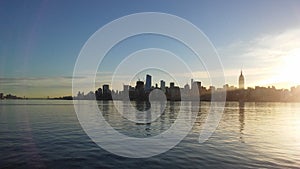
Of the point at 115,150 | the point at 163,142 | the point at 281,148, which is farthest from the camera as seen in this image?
the point at 163,142

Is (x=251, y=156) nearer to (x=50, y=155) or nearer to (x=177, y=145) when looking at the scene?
(x=177, y=145)

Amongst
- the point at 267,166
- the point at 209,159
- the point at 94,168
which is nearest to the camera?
the point at 94,168

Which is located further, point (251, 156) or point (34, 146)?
point (34, 146)

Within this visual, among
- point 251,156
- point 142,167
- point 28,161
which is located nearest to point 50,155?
point 28,161

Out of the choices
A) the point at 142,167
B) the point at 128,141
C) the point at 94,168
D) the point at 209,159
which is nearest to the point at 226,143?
the point at 209,159

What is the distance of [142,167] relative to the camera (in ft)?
92.6

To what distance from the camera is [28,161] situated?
29828 millimetres

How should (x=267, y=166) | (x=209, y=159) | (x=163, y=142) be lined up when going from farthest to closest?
(x=163, y=142), (x=209, y=159), (x=267, y=166)

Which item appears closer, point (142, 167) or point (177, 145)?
point (142, 167)

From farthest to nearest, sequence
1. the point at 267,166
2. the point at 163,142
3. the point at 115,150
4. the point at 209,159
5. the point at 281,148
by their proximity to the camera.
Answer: the point at 163,142
the point at 281,148
the point at 115,150
the point at 209,159
the point at 267,166

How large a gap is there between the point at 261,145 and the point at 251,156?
9.60m

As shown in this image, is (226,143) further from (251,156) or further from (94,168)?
(94,168)

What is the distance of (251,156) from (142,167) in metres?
14.9

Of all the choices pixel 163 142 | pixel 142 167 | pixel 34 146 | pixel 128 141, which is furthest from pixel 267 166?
pixel 34 146
